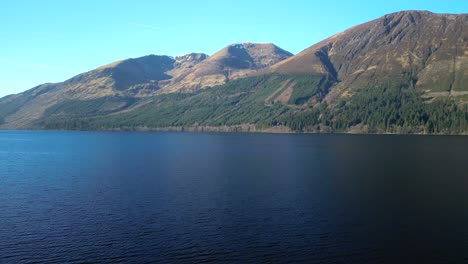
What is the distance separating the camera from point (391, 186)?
8731 centimetres

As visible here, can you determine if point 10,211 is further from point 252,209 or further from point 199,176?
point 199,176

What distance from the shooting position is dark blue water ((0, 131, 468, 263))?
46812 millimetres

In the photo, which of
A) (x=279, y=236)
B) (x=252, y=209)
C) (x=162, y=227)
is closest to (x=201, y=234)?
(x=162, y=227)

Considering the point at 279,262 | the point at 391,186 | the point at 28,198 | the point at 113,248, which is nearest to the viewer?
the point at 279,262

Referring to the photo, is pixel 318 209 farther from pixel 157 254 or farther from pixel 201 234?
pixel 157 254

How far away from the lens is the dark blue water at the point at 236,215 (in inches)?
1843

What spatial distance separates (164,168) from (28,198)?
1891 inches

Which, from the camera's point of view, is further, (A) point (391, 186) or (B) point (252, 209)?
(A) point (391, 186)

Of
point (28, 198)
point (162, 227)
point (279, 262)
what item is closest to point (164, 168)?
point (28, 198)

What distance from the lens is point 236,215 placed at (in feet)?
205

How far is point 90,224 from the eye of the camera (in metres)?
57.5

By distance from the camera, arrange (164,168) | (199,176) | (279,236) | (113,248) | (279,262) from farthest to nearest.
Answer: (164,168)
(199,176)
(279,236)
(113,248)
(279,262)

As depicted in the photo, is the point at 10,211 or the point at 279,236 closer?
the point at 279,236

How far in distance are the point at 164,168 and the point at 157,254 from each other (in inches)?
2946
